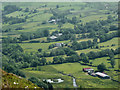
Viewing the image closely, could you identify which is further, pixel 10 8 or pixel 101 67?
pixel 10 8

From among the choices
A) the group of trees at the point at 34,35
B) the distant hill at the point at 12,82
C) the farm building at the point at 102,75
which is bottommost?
the farm building at the point at 102,75

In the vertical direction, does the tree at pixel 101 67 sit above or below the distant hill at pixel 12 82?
below

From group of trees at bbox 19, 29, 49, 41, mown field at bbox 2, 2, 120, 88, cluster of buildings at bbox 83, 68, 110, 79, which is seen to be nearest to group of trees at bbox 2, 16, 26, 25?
mown field at bbox 2, 2, 120, 88

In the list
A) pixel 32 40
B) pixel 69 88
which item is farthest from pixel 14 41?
pixel 69 88

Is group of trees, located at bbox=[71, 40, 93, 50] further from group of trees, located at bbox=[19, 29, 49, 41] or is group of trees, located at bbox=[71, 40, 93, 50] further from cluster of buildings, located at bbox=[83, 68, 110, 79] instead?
cluster of buildings, located at bbox=[83, 68, 110, 79]

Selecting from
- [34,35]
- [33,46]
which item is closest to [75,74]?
[33,46]

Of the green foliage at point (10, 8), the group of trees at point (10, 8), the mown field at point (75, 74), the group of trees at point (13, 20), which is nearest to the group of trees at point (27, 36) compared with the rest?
the group of trees at point (13, 20)

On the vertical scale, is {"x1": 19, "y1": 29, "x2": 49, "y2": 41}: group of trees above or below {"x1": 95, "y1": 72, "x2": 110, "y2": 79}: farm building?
above

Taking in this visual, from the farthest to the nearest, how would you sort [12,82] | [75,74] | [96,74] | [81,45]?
[81,45] < [96,74] < [75,74] < [12,82]

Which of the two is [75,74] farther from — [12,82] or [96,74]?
[12,82]

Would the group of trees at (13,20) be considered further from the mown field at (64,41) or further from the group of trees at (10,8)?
the group of trees at (10,8)

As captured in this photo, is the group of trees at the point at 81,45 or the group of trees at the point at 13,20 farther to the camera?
the group of trees at the point at 13,20

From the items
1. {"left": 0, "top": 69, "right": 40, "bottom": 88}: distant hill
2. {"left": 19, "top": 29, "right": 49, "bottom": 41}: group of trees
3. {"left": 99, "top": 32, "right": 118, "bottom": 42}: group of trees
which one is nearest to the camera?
{"left": 0, "top": 69, "right": 40, "bottom": 88}: distant hill
